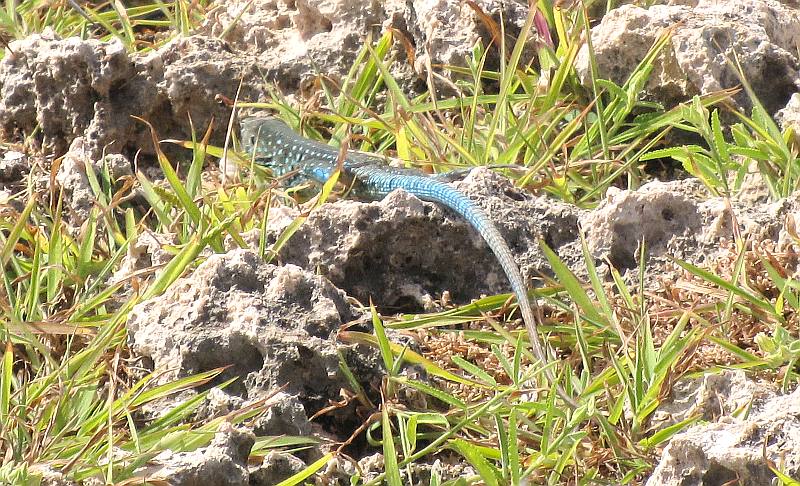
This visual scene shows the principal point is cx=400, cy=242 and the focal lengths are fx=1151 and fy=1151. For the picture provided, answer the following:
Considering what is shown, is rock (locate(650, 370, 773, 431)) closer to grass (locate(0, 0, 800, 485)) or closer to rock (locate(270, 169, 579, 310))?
grass (locate(0, 0, 800, 485))

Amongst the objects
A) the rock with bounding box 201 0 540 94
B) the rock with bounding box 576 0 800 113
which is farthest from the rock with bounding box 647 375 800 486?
the rock with bounding box 201 0 540 94

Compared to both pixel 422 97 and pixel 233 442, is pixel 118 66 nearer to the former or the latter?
pixel 422 97

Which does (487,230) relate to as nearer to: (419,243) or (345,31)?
(419,243)

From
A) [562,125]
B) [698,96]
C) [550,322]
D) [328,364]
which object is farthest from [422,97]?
[328,364]

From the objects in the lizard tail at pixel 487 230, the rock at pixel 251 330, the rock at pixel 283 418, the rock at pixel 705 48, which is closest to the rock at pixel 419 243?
the lizard tail at pixel 487 230

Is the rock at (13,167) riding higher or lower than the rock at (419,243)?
higher

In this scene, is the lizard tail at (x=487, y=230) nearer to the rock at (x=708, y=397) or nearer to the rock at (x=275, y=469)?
the rock at (x=708, y=397)
